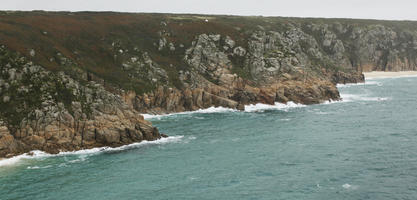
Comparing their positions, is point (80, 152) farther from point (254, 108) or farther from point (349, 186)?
point (254, 108)

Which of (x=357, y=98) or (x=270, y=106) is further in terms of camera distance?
(x=357, y=98)

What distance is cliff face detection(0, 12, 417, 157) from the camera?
66500 millimetres

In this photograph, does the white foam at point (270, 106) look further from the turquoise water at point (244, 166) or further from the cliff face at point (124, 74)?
the turquoise water at point (244, 166)

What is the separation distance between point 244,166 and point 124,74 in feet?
191

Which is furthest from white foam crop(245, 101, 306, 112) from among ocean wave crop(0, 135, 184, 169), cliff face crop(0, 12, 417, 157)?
ocean wave crop(0, 135, 184, 169)

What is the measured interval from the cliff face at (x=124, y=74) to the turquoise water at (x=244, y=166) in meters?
7.10

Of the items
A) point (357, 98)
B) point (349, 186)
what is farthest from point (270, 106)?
point (349, 186)

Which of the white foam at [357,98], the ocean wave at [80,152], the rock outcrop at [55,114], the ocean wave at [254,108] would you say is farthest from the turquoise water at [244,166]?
the white foam at [357,98]

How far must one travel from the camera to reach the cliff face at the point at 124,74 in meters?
66.5

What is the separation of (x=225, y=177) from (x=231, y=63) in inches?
3059

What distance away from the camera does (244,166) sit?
177ft

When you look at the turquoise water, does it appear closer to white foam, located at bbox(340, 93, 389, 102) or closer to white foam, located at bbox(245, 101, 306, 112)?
white foam, located at bbox(245, 101, 306, 112)

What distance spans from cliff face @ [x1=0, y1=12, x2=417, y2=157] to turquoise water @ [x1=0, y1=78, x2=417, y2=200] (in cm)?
710

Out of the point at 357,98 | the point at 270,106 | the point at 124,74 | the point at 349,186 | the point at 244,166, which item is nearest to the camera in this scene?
the point at 349,186
